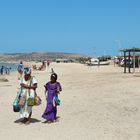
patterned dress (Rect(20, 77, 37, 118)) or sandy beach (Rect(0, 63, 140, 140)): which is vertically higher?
patterned dress (Rect(20, 77, 37, 118))

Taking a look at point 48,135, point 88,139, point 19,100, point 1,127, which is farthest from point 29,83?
point 88,139

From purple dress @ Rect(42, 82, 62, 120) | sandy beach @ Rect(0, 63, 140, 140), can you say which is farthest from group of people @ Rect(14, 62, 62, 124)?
sandy beach @ Rect(0, 63, 140, 140)

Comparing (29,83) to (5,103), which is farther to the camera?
(5,103)

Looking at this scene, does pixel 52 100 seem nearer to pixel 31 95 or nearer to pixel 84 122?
pixel 31 95

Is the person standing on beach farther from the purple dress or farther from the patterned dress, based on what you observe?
the purple dress

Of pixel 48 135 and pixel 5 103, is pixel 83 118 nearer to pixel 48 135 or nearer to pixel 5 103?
pixel 48 135

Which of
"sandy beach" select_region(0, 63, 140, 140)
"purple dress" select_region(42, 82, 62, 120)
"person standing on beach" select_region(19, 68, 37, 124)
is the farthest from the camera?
"purple dress" select_region(42, 82, 62, 120)

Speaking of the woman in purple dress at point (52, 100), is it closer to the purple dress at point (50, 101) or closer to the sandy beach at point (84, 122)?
the purple dress at point (50, 101)

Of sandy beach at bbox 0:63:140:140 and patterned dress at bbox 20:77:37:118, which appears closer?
sandy beach at bbox 0:63:140:140

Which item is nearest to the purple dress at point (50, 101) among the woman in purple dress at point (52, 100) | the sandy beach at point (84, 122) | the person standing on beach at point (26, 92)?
the woman in purple dress at point (52, 100)

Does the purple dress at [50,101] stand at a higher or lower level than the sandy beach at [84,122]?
higher

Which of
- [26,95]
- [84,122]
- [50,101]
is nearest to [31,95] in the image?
[26,95]

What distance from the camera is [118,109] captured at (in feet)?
42.5

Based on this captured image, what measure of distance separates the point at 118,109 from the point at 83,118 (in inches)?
72.6
